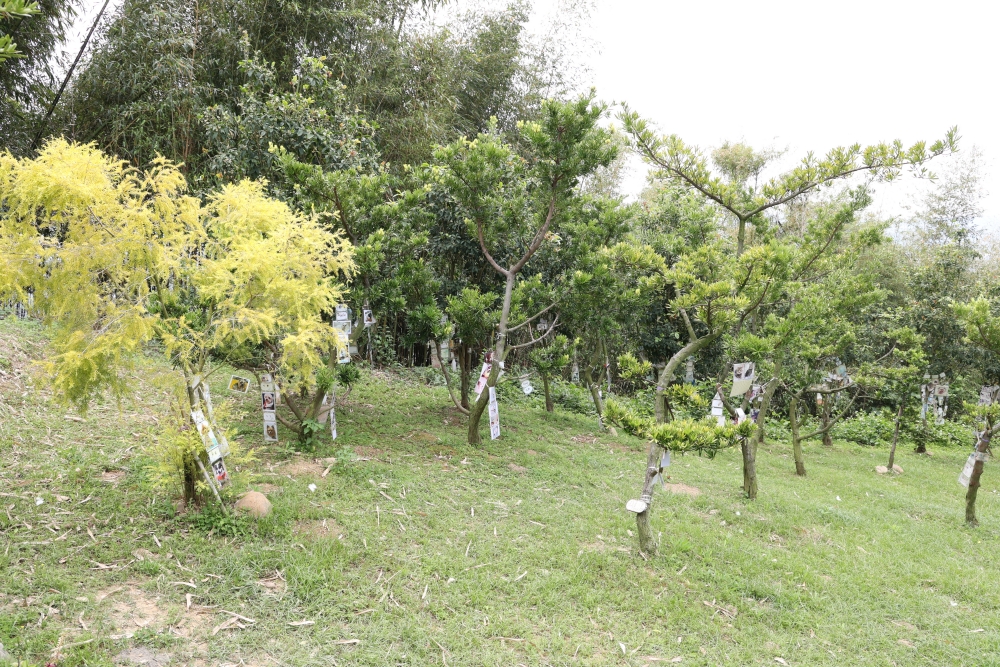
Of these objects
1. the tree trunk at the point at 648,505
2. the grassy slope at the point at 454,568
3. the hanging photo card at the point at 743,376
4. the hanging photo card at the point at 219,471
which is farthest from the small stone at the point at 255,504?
the hanging photo card at the point at 743,376

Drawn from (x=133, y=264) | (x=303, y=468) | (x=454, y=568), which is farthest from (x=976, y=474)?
(x=133, y=264)

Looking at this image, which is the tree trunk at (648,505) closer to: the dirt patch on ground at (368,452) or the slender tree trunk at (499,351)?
the slender tree trunk at (499,351)

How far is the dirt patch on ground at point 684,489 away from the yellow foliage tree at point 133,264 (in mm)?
3191

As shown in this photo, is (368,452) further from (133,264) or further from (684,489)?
(684,489)

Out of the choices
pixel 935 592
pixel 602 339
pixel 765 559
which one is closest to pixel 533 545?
pixel 765 559

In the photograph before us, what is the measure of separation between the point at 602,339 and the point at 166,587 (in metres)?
5.35

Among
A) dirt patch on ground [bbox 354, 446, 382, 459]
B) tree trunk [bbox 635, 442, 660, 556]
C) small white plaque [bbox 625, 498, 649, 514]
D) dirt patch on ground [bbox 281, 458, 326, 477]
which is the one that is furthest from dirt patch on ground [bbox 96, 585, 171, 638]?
tree trunk [bbox 635, 442, 660, 556]

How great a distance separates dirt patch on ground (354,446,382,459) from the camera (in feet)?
15.0

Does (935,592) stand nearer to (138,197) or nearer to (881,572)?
(881,572)

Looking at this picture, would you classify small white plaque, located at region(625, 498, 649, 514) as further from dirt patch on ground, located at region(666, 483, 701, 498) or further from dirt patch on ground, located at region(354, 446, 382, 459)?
dirt patch on ground, located at region(354, 446, 382, 459)

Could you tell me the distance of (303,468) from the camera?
4125 millimetres

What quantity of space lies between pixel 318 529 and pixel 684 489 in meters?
3.08

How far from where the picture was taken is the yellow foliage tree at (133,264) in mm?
2578

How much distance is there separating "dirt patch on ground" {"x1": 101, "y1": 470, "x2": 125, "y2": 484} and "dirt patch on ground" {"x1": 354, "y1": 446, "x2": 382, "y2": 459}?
1491mm
